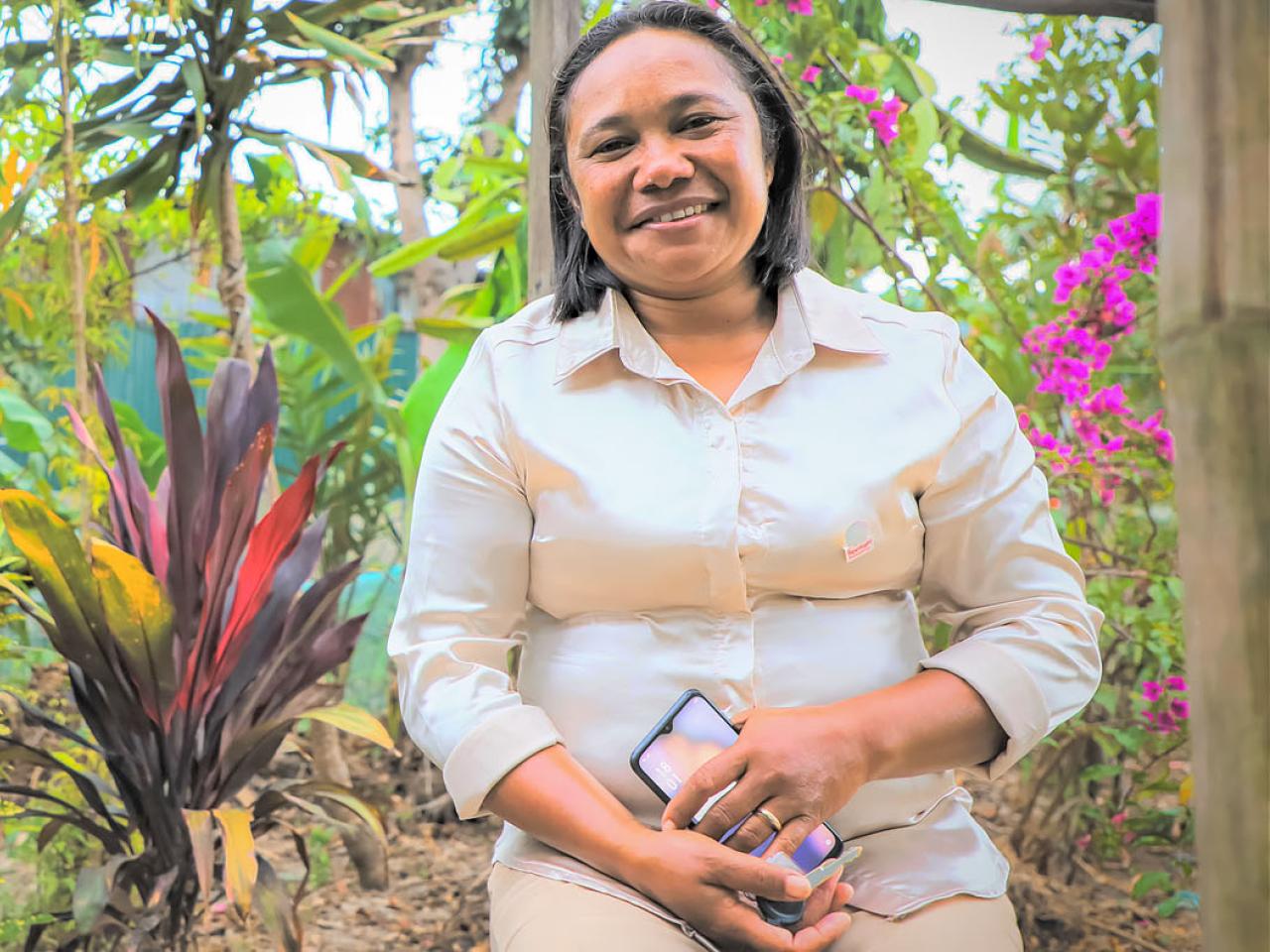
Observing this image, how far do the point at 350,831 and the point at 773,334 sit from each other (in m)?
1.62

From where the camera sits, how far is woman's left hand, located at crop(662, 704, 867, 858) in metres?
1.13

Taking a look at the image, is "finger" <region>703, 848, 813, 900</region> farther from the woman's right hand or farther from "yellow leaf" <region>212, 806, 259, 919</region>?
"yellow leaf" <region>212, 806, 259, 919</region>

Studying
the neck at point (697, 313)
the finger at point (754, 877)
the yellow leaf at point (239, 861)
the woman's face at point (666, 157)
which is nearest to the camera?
the finger at point (754, 877)

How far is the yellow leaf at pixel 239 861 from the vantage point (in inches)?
77.8

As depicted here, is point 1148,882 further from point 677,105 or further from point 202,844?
point 677,105

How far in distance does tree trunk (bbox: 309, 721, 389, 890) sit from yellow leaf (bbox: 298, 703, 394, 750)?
13cm

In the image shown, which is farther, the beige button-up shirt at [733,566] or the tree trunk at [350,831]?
the tree trunk at [350,831]

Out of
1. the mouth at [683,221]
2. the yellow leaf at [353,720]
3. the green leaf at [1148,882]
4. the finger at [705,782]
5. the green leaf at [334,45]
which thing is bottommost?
the green leaf at [1148,882]

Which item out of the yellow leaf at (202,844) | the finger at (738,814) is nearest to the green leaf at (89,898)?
the yellow leaf at (202,844)

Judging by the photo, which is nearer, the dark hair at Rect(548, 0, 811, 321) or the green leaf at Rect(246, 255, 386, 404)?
the dark hair at Rect(548, 0, 811, 321)

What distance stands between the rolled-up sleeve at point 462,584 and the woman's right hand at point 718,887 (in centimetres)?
17

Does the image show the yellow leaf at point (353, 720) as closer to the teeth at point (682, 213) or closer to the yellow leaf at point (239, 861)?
the yellow leaf at point (239, 861)

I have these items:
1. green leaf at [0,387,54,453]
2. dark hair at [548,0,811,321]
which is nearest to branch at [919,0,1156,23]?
dark hair at [548,0,811,321]

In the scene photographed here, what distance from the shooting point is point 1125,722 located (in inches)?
103
